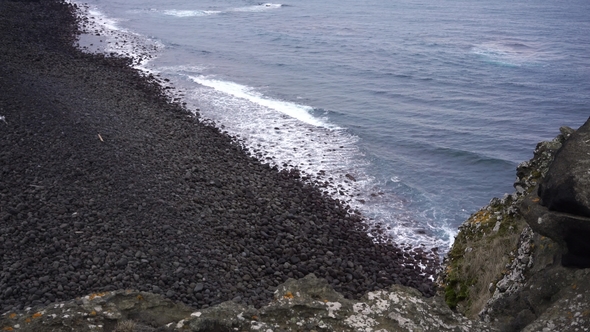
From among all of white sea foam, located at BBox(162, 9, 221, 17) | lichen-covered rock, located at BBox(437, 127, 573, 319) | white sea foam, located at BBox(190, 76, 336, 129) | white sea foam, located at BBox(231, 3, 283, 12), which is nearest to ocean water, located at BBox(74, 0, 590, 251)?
white sea foam, located at BBox(190, 76, 336, 129)

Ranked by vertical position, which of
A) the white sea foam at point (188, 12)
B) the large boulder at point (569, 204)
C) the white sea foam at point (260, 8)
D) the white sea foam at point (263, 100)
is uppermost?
the white sea foam at point (260, 8)

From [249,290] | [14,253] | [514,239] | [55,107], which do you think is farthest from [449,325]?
[55,107]

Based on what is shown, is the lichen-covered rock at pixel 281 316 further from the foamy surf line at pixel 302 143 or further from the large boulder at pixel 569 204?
the foamy surf line at pixel 302 143

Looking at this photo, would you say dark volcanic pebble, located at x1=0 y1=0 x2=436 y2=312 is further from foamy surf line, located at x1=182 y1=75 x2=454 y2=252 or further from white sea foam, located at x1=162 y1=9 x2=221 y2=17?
white sea foam, located at x1=162 y1=9 x2=221 y2=17

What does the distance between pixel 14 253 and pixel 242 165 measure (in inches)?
482

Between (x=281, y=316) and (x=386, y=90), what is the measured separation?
37.1 m

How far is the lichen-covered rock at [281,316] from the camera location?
703 centimetres

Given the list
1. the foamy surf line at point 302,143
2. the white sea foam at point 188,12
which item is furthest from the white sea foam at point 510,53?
the white sea foam at point 188,12

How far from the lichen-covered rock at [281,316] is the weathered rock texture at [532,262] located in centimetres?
91

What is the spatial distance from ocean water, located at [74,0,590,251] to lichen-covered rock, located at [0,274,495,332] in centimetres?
1397

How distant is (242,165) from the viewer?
25.1 metres

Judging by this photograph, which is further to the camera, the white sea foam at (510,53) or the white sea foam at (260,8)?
the white sea foam at (260,8)

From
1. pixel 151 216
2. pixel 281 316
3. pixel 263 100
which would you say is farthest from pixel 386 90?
pixel 281 316

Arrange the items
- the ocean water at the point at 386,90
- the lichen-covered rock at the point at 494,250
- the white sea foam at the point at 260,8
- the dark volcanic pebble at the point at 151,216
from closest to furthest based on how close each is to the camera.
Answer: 1. the lichen-covered rock at the point at 494,250
2. the dark volcanic pebble at the point at 151,216
3. the ocean water at the point at 386,90
4. the white sea foam at the point at 260,8
